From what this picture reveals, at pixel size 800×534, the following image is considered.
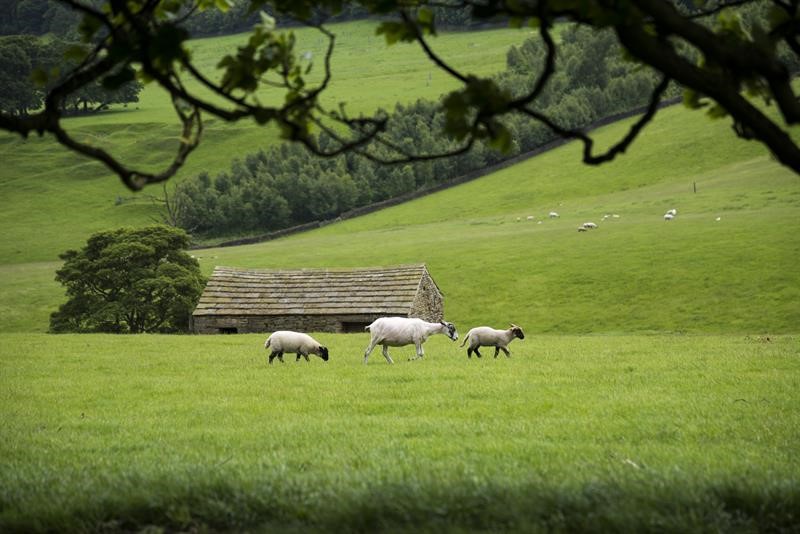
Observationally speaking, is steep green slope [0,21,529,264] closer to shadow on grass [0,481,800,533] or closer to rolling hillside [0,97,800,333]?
rolling hillside [0,97,800,333]

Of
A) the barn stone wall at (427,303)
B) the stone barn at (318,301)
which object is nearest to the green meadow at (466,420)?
the barn stone wall at (427,303)

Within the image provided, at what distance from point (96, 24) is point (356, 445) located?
7.19 metres

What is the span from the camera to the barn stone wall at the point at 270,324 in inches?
2071

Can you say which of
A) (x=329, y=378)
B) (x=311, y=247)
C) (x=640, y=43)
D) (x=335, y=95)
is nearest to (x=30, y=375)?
(x=329, y=378)

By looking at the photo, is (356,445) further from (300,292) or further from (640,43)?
(300,292)

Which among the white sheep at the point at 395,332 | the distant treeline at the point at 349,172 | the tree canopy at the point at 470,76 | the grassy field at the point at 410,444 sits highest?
the tree canopy at the point at 470,76

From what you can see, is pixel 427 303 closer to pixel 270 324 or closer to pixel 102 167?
pixel 270 324

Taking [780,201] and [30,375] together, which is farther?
[780,201]

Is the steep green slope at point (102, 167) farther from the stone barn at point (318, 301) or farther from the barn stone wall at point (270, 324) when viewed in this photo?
the barn stone wall at point (270, 324)

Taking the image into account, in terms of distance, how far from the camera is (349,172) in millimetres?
131750

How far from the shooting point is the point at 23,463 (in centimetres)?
1118

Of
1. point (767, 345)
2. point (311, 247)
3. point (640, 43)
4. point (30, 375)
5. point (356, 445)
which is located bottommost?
point (311, 247)

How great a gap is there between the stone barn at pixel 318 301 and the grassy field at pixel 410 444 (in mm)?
24068

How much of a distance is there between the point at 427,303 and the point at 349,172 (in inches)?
3089
